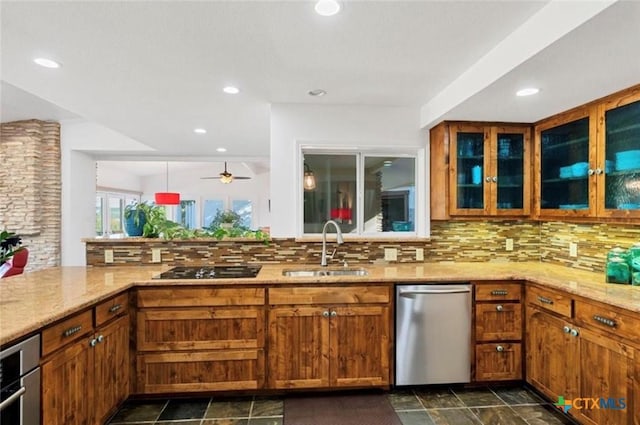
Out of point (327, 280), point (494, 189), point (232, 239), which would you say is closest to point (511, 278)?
point (494, 189)

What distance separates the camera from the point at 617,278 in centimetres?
225

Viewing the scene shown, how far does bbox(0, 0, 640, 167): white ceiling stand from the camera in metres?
1.67

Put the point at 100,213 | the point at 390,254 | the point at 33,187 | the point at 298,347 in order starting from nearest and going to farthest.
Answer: the point at 298,347 → the point at 390,254 → the point at 33,187 → the point at 100,213

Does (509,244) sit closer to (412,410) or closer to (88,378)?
(412,410)

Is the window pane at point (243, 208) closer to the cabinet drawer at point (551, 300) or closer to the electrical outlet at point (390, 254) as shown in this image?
the electrical outlet at point (390, 254)

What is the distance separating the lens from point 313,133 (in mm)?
3129

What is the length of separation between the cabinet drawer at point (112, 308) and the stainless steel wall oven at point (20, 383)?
474mm

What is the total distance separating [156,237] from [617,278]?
3.48 m

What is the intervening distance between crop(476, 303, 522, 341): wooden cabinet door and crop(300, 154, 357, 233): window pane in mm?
1289

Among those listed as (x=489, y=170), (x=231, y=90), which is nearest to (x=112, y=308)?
(x=231, y=90)

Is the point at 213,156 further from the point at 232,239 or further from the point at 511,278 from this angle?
the point at 511,278

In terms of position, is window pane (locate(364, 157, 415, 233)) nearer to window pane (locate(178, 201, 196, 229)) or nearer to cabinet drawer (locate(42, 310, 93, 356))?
cabinet drawer (locate(42, 310, 93, 356))

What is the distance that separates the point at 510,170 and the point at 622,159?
→ 0.86 metres

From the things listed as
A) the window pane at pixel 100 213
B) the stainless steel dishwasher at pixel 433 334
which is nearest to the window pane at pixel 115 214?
the window pane at pixel 100 213
